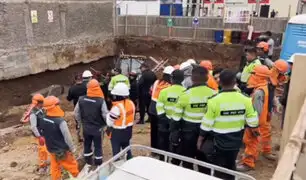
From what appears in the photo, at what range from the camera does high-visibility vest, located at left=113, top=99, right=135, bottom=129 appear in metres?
5.08

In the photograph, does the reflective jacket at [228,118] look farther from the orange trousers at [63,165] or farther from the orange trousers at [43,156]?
the orange trousers at [43,156]

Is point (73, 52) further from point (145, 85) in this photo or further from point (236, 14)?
point (236, 14)

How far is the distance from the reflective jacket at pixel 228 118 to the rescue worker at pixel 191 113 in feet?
1.38

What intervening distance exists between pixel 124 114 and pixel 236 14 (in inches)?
408

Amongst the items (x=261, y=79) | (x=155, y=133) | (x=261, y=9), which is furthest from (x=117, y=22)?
(x=261, y=79)

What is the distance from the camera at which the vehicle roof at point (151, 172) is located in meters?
2.88

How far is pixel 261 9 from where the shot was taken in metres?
16.1

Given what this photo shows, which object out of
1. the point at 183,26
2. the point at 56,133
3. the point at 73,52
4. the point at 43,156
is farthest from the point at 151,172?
the point at 183,26

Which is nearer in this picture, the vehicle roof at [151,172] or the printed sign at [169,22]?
the vehicle roof at [151,172]

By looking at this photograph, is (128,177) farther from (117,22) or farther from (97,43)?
(117,22)

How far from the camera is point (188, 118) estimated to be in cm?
466

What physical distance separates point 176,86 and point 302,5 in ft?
26.7

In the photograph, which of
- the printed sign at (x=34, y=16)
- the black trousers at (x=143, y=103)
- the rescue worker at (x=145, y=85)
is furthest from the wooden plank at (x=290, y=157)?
the printed sign at (x=34, y=16)

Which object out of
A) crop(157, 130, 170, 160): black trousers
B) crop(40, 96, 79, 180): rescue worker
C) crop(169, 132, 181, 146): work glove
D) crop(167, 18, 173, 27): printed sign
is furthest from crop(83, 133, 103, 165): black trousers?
crop(167, 18, 173, 27): printed sign
